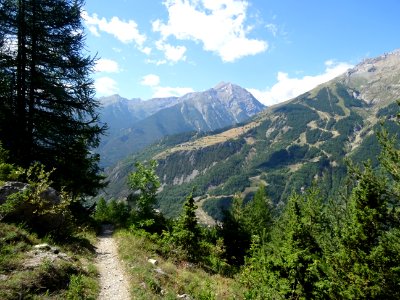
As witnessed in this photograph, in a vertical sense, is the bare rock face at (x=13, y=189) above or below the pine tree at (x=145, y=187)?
above

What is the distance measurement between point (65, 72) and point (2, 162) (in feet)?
31.9

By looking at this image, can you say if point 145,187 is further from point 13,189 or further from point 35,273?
point 35,273

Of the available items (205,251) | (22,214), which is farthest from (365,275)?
(22,214)

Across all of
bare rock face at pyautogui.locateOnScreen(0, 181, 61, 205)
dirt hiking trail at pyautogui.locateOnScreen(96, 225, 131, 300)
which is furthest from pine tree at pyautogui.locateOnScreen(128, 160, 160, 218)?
bare rock face at pyautogui.locateOnScreen(0, 181, 61, 205)

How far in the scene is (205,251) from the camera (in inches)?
935

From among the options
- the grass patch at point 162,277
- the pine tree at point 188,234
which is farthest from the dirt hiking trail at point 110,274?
the pine tree at point 188,234

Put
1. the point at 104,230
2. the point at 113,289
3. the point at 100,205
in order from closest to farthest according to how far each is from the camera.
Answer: the point at 113,289, the point at 104,230, the point at 100,205

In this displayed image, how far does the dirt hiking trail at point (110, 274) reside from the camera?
43.8ft

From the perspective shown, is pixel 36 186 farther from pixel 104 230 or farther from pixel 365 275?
pixel 365 275

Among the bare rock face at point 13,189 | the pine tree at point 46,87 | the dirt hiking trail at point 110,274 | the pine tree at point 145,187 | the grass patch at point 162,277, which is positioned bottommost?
the grass patch at point 162,277

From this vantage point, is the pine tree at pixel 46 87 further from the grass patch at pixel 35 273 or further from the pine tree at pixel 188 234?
the grass patch at pixel 35 273

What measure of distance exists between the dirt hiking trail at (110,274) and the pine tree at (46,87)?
5.99m

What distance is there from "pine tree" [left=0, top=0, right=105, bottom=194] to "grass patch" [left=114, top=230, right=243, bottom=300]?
23.8 ft

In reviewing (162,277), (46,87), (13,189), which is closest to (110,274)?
(162,277)
